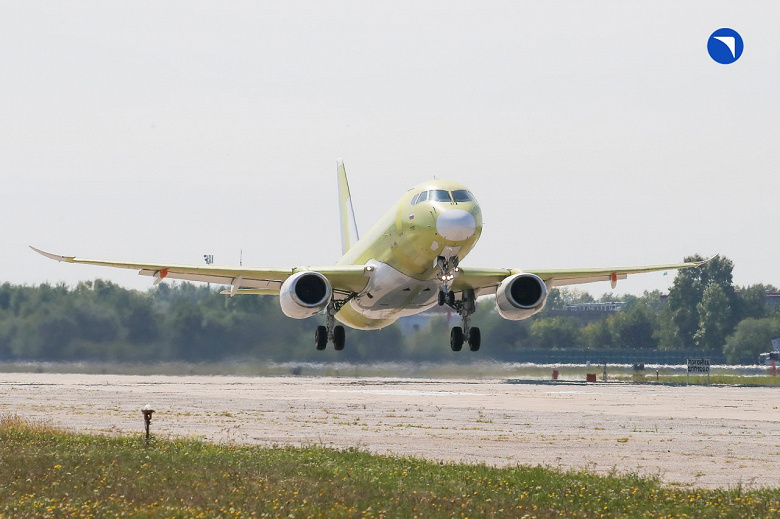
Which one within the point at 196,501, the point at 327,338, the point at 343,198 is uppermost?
the point at 343,198

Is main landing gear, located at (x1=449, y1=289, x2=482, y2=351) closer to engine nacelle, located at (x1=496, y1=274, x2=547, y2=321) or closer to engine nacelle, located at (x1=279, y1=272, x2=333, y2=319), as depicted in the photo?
engine nacelle, located at (x1=496, y1=274, x2=547, y2=321)

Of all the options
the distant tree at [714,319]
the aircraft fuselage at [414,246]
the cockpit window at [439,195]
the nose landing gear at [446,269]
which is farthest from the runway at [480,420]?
the distant tree at [714,319]

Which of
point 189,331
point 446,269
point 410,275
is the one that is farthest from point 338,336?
point 189,331

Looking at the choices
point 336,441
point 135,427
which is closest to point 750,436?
point 336,441

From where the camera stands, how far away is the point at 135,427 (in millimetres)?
38250

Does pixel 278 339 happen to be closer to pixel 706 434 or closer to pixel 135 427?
pixel 135 427

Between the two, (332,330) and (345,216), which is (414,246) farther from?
(345,216)

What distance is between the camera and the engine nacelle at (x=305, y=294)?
39.4m

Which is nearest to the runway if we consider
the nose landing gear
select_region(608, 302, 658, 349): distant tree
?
the nose landing gear

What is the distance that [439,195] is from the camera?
120 ft

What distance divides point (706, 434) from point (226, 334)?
3983cm

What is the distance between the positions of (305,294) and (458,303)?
5.71 meters

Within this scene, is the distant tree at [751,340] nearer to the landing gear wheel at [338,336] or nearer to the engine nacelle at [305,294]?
the landing gear wheel at [338,336]

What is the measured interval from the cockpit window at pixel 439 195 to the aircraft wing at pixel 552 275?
533cm
